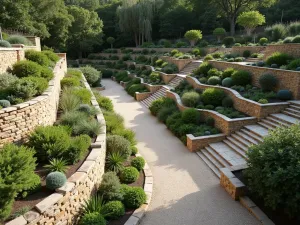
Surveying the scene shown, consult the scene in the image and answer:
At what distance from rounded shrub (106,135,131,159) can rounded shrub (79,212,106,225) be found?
2660 millimetres

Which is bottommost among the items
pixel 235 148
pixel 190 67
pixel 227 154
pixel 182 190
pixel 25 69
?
pixel 182 190

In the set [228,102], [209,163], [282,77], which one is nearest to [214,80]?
[228,102]

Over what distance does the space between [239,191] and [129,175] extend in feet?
9.35

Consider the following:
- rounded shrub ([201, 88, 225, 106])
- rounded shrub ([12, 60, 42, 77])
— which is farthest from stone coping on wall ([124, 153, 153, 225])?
rounded shrub ([12, 60, 42, 77])

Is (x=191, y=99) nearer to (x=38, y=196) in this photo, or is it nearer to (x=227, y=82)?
(x=227, y=82)

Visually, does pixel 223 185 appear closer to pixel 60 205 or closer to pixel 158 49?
pixel 60 205

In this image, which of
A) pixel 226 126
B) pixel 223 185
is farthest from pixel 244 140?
pixel 223 185

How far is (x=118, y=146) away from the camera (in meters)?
7.47

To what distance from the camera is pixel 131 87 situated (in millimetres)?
19172

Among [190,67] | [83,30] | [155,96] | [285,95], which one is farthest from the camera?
[83,30]

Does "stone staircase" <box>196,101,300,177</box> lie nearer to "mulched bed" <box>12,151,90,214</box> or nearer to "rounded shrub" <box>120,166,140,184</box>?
"rounded shrub" <box>120,166,140,184</box>

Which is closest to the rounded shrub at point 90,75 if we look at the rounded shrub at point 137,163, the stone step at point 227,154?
the stone step at point 227,154

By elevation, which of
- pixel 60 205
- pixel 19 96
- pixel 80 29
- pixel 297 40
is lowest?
pixel 60 205

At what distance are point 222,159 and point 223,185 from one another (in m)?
1.37
